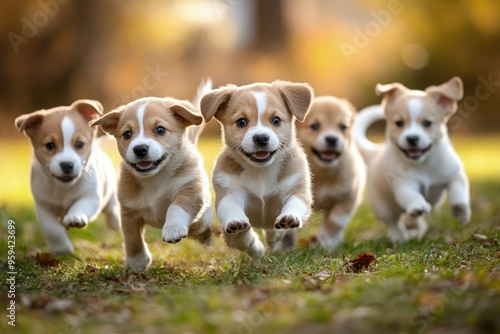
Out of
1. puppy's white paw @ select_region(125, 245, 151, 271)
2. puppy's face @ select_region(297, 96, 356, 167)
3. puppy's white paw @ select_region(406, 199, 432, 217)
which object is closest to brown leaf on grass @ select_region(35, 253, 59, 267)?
puppy's white paw @ select_region(125, 245, 151, 271)

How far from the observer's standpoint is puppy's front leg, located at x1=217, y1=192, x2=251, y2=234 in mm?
5219

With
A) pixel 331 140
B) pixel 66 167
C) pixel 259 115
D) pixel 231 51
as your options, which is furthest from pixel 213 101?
pixel 231 51

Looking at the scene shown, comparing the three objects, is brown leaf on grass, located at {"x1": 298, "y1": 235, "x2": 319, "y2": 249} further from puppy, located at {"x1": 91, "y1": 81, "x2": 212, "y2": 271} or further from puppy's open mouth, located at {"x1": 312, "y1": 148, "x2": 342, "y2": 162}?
puppy, located at {"x1": 91, "y1": 81, "x2": 212, "y2": 271}

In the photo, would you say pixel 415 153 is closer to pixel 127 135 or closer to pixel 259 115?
pixel 259 115

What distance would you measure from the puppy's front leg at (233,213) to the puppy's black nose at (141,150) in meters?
0.65

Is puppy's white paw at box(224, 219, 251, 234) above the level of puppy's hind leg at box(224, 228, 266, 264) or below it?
above

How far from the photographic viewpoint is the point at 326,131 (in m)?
7.33

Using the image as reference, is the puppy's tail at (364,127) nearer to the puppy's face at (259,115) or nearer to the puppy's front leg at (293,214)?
the puppy's face at (259,115)

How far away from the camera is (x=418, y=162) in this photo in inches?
287

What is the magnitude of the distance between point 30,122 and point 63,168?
544 millimetres

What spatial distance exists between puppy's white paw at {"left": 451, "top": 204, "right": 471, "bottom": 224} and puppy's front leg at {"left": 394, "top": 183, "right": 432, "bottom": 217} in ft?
0.75

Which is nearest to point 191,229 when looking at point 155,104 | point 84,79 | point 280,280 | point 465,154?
point 155,104

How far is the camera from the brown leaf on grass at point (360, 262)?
17.6 ft

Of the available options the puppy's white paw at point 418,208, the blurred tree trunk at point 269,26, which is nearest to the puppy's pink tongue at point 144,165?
the puppy's white paw at point 418,208
